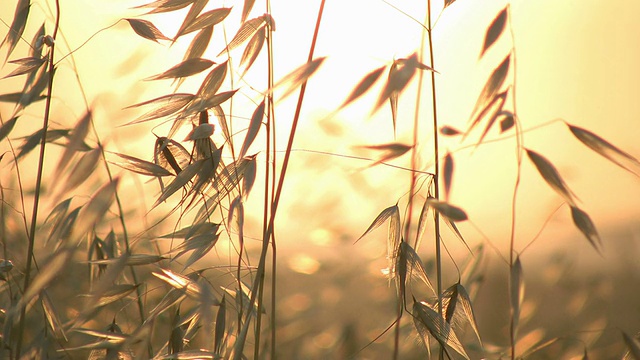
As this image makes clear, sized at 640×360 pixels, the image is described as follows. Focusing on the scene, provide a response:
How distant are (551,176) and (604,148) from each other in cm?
4

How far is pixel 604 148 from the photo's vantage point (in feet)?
1.39

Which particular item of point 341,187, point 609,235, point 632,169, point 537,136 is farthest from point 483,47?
point 537,136

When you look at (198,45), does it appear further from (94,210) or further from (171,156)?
(94,210)

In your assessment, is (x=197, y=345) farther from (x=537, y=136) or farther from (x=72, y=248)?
(x=537, y=136)

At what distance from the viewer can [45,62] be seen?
57 centimetres

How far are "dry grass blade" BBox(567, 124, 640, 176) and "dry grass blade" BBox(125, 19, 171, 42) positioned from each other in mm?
363

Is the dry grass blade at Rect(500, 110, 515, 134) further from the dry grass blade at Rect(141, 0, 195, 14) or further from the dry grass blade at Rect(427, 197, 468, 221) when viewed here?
the dry grass blade at Rect(141, 0, 195, 14)

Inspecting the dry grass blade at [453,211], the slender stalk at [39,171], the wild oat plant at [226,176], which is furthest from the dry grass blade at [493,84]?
the slender stalk at [39,171]

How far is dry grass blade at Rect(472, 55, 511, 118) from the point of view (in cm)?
49

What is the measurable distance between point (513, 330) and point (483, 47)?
22 cm

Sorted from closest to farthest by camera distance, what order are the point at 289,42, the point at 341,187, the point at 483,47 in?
the point at 483,47
the point at 289,42
the point at 341,187

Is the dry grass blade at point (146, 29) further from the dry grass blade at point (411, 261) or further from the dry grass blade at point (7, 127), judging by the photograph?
the dry grass blade at point (411, 261)

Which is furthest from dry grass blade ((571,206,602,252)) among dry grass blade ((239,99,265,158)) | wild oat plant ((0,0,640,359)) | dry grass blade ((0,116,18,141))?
dry grass blade ((0,116,18,141))

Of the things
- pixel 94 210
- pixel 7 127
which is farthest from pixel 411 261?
pixel 7 127
